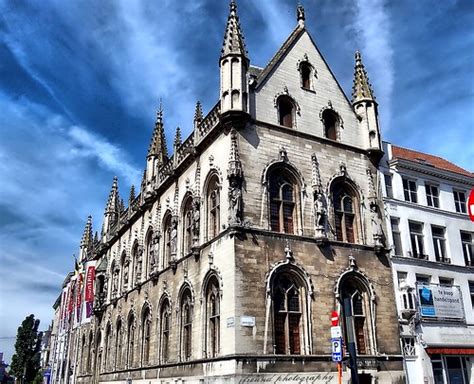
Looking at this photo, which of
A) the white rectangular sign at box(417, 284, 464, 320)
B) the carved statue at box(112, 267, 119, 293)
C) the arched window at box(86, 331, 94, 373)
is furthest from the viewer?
the arched window at box(86, 331, 94, 373)

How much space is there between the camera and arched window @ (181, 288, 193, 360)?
24.3 metres

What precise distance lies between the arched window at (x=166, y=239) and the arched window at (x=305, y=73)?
10942 mm

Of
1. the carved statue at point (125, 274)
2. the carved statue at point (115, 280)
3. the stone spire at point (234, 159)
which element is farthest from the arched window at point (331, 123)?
the carved statue at point (115, 280)

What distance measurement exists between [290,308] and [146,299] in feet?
39.7

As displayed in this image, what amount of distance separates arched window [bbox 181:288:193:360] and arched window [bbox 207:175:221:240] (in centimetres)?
341

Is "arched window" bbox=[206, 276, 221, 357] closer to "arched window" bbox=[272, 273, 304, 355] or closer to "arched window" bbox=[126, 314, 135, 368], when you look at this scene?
"arched window" bbox=[272, 273, 304, 355]

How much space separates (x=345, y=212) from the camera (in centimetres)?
2469

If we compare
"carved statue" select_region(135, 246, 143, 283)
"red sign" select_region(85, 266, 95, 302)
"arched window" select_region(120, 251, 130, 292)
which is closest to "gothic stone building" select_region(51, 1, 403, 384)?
"carved statue" select_region(135, 246, 143, 283)

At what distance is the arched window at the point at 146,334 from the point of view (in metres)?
29.6

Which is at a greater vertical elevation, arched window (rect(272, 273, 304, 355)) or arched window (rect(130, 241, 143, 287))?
arched window (rect(130, 241, 143, 287))

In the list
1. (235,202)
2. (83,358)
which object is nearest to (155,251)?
(235,202)

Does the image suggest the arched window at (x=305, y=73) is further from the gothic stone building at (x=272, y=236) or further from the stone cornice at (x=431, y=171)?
the stone cornice at (x=431, y=171)

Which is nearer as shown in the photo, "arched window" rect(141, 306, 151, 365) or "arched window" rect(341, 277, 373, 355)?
"arched window" rect(341, 277, 373, 355)

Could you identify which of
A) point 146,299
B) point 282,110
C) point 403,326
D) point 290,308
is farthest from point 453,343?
point 146,299
